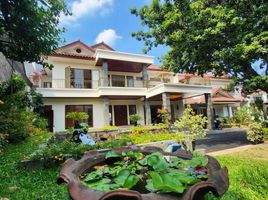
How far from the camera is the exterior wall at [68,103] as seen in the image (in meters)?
16.2

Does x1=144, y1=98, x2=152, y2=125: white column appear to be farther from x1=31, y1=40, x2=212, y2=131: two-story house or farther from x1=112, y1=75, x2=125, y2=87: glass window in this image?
x1=112, y1=75, x2=125, y2=87: glass window

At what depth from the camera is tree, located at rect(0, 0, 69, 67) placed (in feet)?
17.7

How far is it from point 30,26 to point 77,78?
12289mm

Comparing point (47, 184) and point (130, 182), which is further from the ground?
point (130, 182)

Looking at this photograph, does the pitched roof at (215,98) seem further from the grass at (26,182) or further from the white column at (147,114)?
the grass at (26,182)

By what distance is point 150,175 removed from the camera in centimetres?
123

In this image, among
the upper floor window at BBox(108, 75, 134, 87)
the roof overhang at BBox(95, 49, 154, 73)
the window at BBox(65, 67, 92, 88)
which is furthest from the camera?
the upper floor window at BBox(108, 75, 134, 87)

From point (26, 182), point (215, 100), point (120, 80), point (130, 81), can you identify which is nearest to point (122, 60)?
point (120, 80)

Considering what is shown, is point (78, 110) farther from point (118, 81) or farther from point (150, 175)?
point (150, 175)

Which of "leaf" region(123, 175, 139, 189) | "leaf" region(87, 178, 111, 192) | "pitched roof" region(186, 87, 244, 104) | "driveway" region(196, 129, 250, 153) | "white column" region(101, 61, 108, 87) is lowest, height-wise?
"driveway" region(196, 129, 250, 153)

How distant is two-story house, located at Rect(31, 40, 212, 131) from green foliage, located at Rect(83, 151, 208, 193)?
571 inches

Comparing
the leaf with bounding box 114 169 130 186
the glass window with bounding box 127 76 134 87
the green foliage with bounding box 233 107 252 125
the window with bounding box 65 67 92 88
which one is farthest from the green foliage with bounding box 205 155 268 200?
the green foliage with bounding box 233 107 252 125

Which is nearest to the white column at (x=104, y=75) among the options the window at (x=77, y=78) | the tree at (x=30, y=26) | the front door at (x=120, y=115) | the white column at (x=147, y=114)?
the window at (x=77, y=78)

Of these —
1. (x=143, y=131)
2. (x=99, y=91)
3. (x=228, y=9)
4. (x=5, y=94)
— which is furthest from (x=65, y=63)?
(x=228, y=9)
